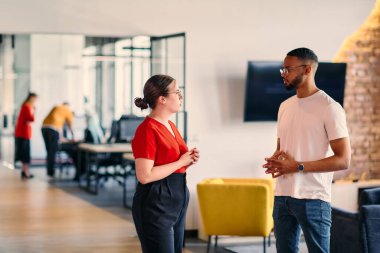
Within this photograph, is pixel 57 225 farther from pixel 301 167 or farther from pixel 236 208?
pixel 301 167

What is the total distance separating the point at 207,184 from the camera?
7758 mm

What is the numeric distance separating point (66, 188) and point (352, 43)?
21.2 feet

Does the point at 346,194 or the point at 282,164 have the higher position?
the point at 282,164

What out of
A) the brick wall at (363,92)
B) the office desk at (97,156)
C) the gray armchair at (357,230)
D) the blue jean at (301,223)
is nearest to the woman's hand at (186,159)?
the blue jean at (301,223)

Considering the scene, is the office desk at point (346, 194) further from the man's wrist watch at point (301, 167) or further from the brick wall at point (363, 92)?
the man's wrist watch at point (301, 167)

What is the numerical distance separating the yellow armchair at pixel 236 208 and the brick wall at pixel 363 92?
95.4 inches

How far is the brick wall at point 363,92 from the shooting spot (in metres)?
9.84

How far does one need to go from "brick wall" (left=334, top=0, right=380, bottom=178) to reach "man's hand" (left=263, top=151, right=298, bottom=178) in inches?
230

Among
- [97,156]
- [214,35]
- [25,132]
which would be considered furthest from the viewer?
[25,132]

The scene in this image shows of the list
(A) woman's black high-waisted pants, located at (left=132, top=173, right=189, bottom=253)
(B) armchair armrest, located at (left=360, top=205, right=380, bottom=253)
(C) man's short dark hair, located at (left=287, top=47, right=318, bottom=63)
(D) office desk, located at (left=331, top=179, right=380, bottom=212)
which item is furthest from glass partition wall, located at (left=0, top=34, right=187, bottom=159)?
(A) woman's black high-waisted pants, located at (left=132, top=173, right=189, bottom=253)

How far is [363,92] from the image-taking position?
9938mm

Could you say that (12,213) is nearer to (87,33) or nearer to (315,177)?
(87,33)

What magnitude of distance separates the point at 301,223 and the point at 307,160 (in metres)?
0.32

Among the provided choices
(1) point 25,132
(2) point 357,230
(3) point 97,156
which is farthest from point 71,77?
(2) point 357,230
